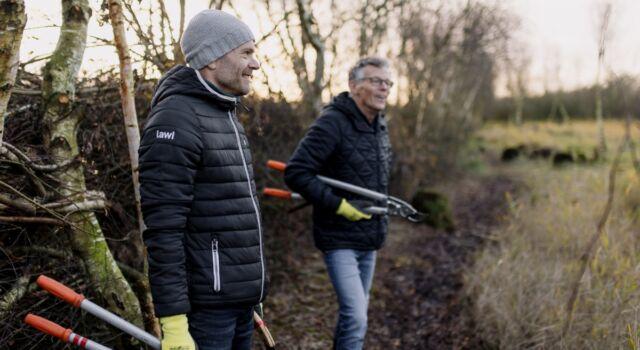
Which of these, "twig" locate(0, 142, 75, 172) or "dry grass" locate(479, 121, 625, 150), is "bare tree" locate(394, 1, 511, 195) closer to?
"dry grass" locate(479, 121, 625, 150)

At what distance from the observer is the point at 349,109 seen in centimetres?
296

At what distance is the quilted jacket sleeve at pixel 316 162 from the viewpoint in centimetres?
284

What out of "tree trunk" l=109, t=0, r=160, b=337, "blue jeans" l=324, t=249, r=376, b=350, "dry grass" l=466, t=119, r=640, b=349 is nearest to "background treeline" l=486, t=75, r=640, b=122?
"dry grass" l=466, t=119, r=640, b=349

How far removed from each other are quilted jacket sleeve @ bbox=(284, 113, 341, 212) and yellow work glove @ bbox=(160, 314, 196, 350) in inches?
50.4

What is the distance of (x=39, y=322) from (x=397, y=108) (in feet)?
28.4

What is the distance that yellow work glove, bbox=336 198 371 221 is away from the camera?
2836 millimetres

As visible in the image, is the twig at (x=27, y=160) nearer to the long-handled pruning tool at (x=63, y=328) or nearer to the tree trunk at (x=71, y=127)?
Result: the tree trunk at (x=71, y=127)

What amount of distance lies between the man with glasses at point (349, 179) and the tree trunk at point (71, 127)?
1.13 metres

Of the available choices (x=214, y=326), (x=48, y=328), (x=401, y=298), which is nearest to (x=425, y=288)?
(x=401, y=298)

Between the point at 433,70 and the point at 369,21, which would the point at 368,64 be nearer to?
the point at 369,21

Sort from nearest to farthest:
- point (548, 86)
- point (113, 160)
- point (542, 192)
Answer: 1. point (113, 160)
2. point (542, 192)
3. point (548, 86)

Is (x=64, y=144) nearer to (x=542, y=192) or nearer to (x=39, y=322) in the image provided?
(x=39, y=322)

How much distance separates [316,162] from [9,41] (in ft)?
5.37

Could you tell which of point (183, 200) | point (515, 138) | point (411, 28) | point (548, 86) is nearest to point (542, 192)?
point (411, 28)
